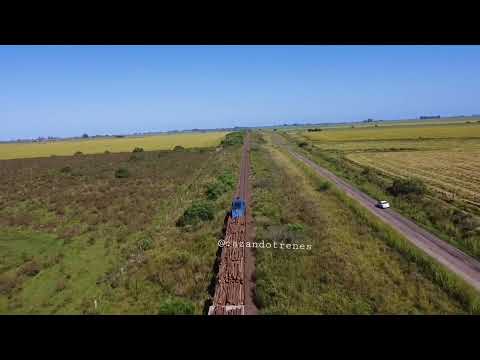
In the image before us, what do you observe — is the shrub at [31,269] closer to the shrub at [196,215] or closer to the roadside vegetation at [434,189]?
the shrub at [196,215]

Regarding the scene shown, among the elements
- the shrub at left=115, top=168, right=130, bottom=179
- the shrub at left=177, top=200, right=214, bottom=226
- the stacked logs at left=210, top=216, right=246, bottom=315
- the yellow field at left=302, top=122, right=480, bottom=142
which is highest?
the yellow field at left=302, top=122, right=480, bottom=142

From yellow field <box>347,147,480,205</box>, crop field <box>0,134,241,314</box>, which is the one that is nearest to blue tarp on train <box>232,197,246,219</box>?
crop field <box>0,134,241,314</box>

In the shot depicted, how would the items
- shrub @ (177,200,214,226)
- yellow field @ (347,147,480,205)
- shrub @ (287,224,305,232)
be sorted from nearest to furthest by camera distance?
shrub @ (287,224,305,232), shrub @ (177,200,214,226), yellow field @ (347,147,480,205)

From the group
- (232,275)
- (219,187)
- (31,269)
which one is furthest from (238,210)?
(31,269)

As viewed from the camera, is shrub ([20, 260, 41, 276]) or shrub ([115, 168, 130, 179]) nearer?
shrub ([20, 260, 41, 276])

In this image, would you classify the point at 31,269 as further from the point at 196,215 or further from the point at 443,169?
the point at 443,169

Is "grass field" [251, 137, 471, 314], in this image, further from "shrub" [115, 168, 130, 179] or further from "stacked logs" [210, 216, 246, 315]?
"shrub" [115, 168, 130, 179]
